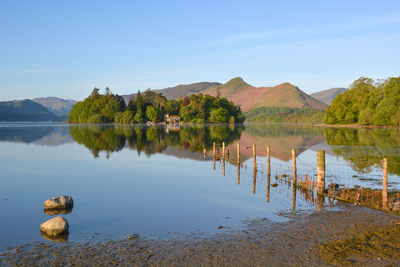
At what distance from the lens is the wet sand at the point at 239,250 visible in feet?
37.0

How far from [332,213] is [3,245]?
1603cm

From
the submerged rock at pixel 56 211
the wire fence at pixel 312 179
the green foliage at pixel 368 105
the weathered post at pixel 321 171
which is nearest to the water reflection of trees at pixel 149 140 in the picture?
the wire fence at pixel 312 179

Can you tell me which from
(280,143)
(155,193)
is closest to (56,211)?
(155,193)

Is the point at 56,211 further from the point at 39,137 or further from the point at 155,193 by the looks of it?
the point at 39,137

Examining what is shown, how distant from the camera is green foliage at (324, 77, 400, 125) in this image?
12095 cm

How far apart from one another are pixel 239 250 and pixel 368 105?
5587 inches

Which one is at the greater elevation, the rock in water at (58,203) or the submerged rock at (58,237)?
the rock in water at (58,203)

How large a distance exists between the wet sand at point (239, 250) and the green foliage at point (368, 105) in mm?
122652

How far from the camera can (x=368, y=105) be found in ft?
441

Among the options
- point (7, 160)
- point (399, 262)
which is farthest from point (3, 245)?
point (7, 160)

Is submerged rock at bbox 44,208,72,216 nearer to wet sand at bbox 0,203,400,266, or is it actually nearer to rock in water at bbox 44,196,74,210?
rock in water at bbox 44,196,74,210

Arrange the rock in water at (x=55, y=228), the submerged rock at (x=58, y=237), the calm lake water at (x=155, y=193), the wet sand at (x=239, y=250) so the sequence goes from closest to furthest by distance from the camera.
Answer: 1. the wet sand at (x=239, y=250)
2. the submerged rock at (x=58, y=237)
3. the rock in water at (x=55, y=228)
4. the calm lake water at (x=155, y=193)

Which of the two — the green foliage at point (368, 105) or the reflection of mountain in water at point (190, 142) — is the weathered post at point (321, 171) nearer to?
the reflection of mountain in water at point (190, 142)

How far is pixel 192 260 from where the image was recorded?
37.5 feet
